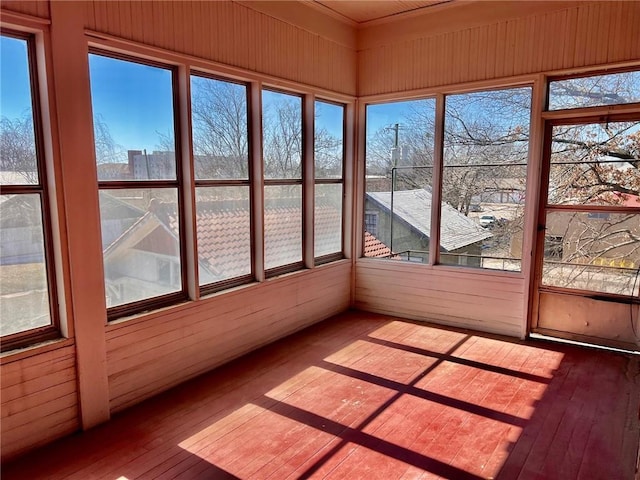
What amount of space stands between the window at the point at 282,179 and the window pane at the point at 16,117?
196cm

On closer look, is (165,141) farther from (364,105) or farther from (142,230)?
(364,105)

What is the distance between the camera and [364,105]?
5234mm

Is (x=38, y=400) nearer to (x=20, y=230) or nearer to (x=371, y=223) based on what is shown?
(x=20, y=230)

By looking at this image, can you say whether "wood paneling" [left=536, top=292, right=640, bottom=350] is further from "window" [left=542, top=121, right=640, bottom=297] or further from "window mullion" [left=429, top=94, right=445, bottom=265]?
"window mullion" [left=429, top=94, right=445, bottom=265]

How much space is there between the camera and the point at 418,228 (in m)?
5.06

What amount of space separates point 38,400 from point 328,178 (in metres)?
3.45

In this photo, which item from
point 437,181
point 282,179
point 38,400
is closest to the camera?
point 38,400

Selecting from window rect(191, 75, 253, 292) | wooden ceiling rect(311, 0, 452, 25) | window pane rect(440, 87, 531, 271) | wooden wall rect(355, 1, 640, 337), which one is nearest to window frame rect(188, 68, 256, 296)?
window rect(191, 75, 253, 292)

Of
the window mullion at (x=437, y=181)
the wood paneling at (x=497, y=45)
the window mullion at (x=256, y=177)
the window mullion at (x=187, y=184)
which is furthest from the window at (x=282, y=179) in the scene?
the window mullion at (x=437, y=181)

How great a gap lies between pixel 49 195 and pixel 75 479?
1.64m

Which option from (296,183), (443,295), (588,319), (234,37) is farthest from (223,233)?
(588,319)

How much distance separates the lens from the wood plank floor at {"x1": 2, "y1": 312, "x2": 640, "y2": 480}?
252cm

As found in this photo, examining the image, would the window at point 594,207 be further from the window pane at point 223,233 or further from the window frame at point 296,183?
the window pane at point 223,233

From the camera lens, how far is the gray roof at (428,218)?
476cm
